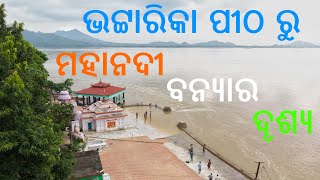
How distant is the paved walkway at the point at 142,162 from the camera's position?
19078 mm

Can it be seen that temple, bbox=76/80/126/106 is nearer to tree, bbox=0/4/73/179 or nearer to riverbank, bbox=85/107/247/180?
riverbank, bbox=85/107/247/180

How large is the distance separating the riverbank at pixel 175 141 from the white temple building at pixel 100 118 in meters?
0.80

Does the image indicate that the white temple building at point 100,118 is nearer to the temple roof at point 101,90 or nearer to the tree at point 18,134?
the temple roof at point 101,90

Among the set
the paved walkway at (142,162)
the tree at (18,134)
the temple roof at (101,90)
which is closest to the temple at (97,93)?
the temple roof at (101,90)

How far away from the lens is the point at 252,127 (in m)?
32.0

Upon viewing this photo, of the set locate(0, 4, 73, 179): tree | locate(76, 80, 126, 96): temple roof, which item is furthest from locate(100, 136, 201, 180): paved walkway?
locate(76, 80, 126, 96): temple roof

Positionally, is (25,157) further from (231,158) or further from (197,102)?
(197,102)

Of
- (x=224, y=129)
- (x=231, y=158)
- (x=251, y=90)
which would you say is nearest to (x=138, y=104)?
(x=224, y=129)

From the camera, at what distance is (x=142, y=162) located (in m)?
21.1

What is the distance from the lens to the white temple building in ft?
90.0

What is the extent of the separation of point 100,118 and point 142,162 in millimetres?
8071

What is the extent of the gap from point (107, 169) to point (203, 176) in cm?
661

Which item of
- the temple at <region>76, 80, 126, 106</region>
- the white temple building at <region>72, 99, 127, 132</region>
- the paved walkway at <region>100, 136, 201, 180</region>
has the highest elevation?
the temple at <region>76, 80, 126, 106</region>

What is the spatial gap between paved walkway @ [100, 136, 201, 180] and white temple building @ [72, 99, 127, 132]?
3.01 m
